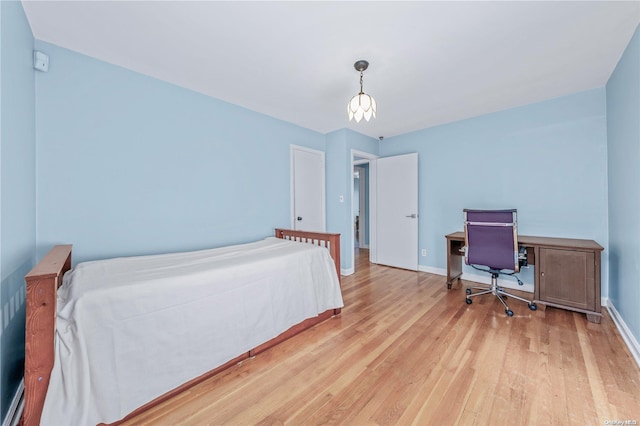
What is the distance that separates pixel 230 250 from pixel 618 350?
10.4 ft

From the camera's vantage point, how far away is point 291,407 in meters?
1.36

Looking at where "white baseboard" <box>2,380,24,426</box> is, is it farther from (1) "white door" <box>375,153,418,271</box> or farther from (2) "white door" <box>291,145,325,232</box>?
(1) "white door" <box>375,153,418,271</box>

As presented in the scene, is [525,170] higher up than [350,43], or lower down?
lower down

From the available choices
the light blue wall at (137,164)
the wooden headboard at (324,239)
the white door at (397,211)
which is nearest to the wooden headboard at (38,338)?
the light blue wall at (137,164)

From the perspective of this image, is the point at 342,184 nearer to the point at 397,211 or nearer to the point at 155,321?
the point at 397,211

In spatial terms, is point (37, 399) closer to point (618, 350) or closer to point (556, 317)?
point (618, 350)

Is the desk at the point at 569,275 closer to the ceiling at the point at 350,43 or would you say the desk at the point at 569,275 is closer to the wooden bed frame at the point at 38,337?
the ceiling at the point at 350,43

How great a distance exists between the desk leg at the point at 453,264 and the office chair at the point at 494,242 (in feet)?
1.31

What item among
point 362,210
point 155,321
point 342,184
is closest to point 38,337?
point 155,321

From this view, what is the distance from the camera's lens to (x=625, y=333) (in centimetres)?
196

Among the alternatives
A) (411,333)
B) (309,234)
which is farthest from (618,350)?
(309,234)

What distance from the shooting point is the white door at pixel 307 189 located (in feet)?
11.8

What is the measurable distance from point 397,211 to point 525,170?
1.75 meters

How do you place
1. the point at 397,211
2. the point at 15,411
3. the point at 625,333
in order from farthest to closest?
the point at 397,211 → the point at 625,333 → the point at 15,411
